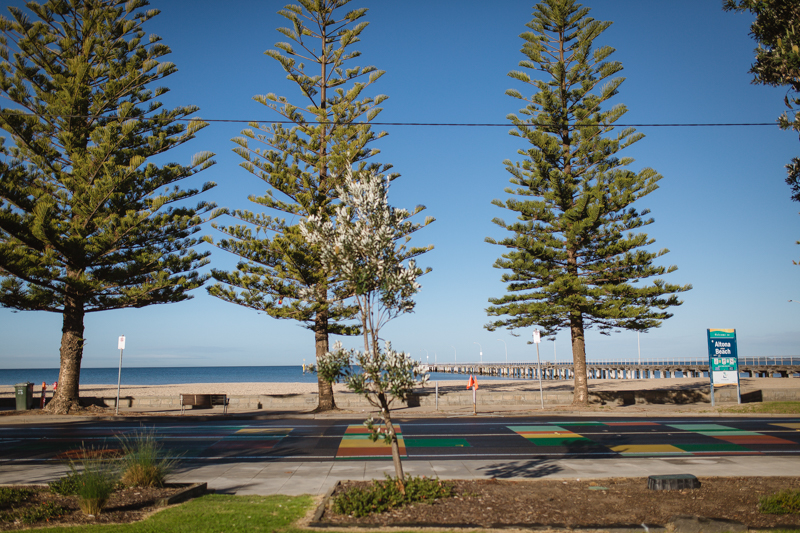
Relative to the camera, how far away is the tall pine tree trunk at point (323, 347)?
21.1 m

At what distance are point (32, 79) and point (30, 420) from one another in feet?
Answer: 41.9

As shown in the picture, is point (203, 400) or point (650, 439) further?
point (203, 400)

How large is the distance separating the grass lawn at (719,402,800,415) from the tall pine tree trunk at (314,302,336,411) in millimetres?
14399

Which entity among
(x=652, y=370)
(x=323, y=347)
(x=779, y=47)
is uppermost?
(x=779, y=47)

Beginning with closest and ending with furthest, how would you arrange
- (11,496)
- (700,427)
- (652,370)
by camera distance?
(11,496)
(700,427)
(652,370)

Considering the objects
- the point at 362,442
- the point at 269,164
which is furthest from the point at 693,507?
the point at 269,164

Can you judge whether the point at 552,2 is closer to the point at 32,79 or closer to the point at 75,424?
the point at 32,79

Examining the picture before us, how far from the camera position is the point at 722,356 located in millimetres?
21875

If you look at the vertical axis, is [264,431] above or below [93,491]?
below

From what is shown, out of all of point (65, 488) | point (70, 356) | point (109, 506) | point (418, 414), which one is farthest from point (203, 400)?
point (109, 506)

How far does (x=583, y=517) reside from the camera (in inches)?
252

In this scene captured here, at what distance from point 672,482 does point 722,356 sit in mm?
16938

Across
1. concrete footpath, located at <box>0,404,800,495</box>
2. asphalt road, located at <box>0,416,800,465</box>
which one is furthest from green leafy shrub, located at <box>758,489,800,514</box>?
asphalt road, located at <box>0,416,800,465</box>

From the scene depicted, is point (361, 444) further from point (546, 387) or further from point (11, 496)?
point (546, 387)
